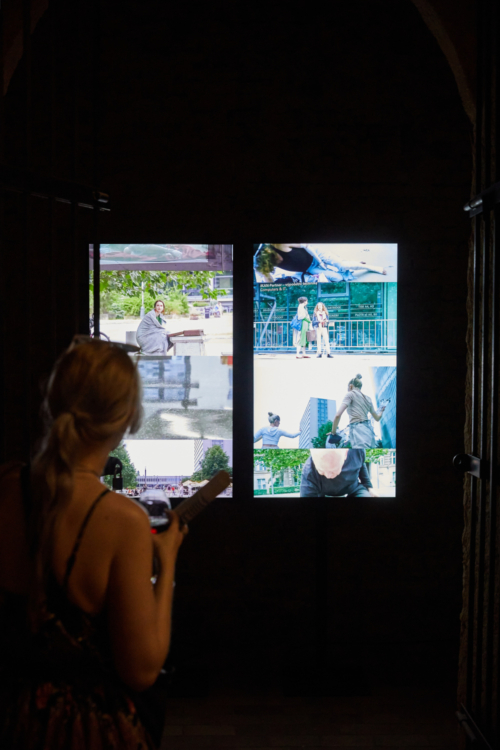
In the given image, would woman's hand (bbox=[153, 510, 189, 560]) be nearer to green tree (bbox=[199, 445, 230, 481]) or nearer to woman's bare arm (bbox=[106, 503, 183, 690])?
woman's bare arm (bbox=[106, 503, 183, 690])

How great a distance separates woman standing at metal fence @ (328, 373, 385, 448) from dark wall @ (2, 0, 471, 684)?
0.21 metres

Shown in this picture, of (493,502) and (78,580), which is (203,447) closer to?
(493,502)

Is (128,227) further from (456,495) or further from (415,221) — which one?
(456,495)

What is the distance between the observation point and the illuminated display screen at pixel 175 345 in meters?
4.03

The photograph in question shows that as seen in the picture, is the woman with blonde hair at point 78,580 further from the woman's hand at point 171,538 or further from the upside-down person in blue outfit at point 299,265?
the upside-down person in blue outfit at point 299,265

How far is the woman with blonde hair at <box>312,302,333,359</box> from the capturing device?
13.3ft

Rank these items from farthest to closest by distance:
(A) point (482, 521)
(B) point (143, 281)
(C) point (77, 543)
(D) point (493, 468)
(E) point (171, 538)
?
(B) point (143, 281) < (A) point (482, 521) < (D) point (493, 468) < (E) point (171, 538) < (C) point (77, 543)

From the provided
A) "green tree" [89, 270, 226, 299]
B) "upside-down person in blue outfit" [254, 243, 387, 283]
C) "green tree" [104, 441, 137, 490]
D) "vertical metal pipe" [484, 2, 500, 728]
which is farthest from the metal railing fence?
"vertical metal pipe" [484, 2, 500, 728]

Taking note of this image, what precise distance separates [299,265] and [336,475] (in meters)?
1.28

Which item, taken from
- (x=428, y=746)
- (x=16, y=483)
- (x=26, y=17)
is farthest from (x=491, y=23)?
(x=428, y=746)

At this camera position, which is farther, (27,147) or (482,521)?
(482,521)

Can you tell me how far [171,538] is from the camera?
1310 millimetres

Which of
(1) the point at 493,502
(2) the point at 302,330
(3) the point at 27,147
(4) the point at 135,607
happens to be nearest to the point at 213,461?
(2) the point at 302,330

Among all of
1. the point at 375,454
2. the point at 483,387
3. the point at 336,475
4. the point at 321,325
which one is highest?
the point at 321,325
